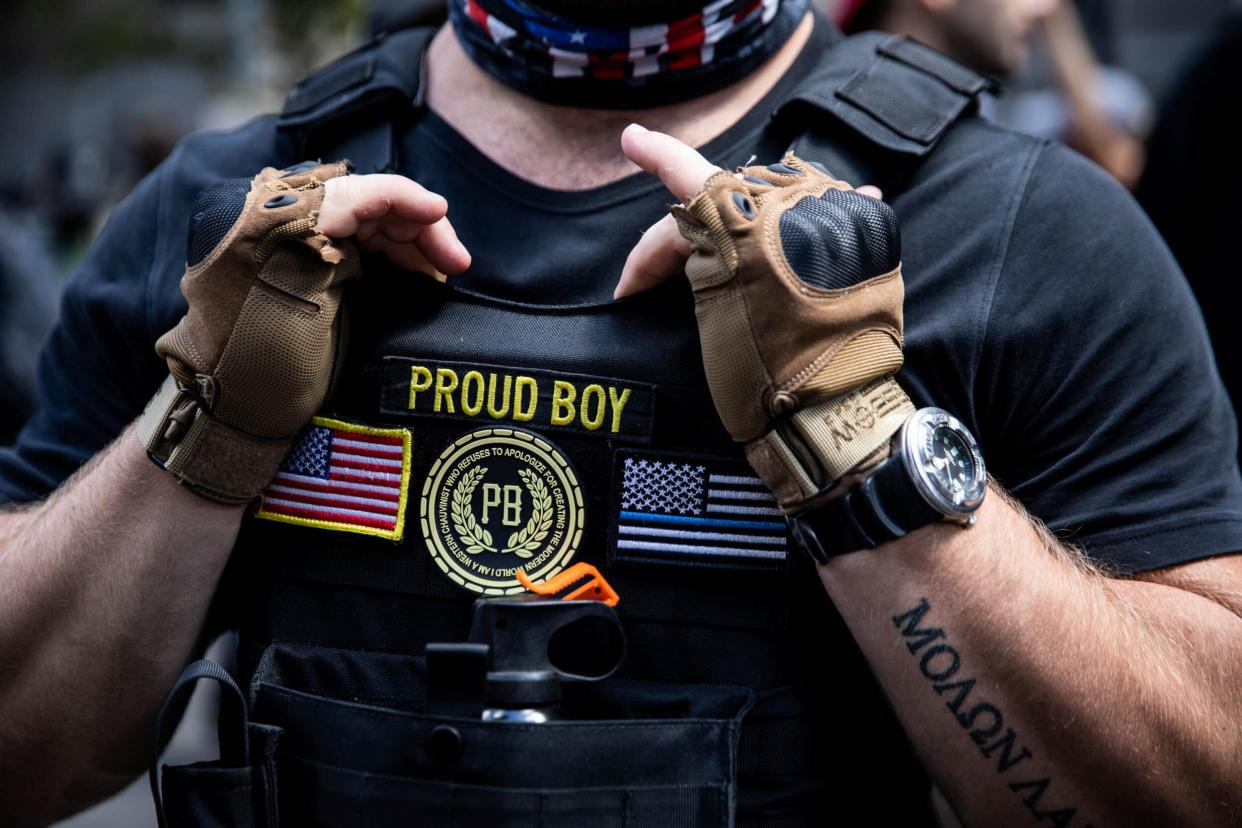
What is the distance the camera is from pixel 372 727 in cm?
136

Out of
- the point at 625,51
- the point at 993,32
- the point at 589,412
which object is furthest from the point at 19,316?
the point at 589,412

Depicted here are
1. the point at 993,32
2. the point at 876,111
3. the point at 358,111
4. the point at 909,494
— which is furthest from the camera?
the point at 993,32

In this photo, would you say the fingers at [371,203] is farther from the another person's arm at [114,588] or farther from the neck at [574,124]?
the neck at [574,124]

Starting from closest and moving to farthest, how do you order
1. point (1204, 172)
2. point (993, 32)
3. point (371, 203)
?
point (371, 203) < point (1204, 172) < point (993, 32)

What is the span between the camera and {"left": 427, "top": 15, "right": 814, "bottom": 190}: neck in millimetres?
1609

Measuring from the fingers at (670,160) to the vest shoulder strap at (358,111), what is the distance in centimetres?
35

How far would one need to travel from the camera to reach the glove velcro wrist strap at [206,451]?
144 centimetres

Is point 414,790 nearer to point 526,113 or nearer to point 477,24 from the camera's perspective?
point 526,113

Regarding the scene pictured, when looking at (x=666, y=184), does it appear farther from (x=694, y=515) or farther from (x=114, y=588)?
(x=114, y=588)

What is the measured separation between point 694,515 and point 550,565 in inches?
6.5

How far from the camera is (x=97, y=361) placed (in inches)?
66.6

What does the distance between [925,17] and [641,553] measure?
7.56 ft

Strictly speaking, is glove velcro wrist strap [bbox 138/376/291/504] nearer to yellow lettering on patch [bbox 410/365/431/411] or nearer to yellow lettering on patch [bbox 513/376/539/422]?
yellow lettering on patch [bbox 410/365/431/411]

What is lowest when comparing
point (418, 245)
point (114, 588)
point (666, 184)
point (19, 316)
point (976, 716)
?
point (19, 316)
